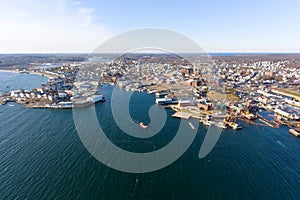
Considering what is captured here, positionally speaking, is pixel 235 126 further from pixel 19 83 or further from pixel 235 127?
pixel 19 83

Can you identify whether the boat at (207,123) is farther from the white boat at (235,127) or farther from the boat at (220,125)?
the white boat at (235,127)

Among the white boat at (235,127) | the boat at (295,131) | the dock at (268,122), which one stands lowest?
the dock at (268,122)

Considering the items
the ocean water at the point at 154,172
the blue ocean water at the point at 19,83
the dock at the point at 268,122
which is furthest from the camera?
the blue ocean water at the point at 19,83

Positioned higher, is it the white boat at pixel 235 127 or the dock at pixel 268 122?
the white boat at pixel 235 127

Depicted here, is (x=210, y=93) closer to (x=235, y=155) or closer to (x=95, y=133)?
(x=235, y=155)

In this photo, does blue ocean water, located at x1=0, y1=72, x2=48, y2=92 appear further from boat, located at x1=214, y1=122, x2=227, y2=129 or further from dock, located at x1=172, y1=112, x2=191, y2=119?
boat, located at x1=214, y1=122, x2=227, y2=129

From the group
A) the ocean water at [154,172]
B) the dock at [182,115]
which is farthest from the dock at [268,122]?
the dock at [182,115]

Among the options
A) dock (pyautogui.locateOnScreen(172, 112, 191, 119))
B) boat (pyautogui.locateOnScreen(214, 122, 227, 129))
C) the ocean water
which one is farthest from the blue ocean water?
boat (pyautogui.locateOnScreen(214, 122, 227, 129))

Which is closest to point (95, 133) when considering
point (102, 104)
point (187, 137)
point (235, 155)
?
point (187, 137)

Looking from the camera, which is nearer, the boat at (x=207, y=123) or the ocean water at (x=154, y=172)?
the ocean water at (x=154, y=172)
